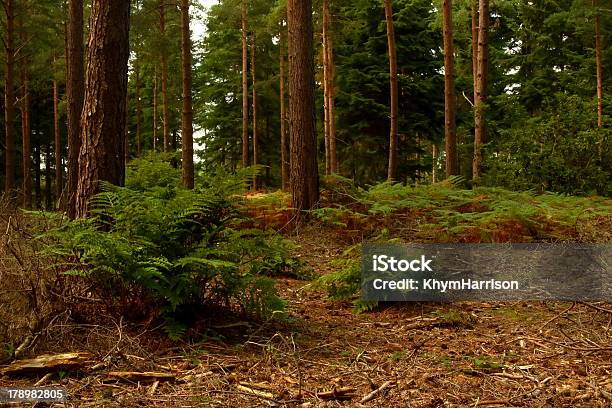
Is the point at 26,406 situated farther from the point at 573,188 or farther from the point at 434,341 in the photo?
the point at 573,188

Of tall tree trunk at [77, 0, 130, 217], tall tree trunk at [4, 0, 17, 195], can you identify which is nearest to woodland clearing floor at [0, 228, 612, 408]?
tall tree trunk at [77, 0, 130, 217]

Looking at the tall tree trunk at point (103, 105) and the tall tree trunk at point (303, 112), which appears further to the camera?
the tall tree trunk at point (303, 112)

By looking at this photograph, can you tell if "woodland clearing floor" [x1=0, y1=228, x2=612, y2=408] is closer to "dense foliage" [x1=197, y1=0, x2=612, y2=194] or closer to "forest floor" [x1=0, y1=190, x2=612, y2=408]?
"forest floor" [x1=0, y1=190, x2=612, y2=408]

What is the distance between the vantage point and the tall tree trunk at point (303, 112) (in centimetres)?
971

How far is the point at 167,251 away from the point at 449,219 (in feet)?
13.9

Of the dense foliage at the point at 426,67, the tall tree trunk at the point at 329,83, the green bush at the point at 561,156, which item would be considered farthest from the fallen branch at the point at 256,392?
the tall tree trunk at the point at 329,83

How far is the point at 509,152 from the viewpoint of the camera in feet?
36.2

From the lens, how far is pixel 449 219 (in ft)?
23.2

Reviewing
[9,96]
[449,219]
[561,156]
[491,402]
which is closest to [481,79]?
[561,156]

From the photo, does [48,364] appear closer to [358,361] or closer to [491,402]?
[358,361]

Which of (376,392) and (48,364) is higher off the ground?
(48,364)

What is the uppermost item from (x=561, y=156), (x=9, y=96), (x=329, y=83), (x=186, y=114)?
(x=329, y=83)
